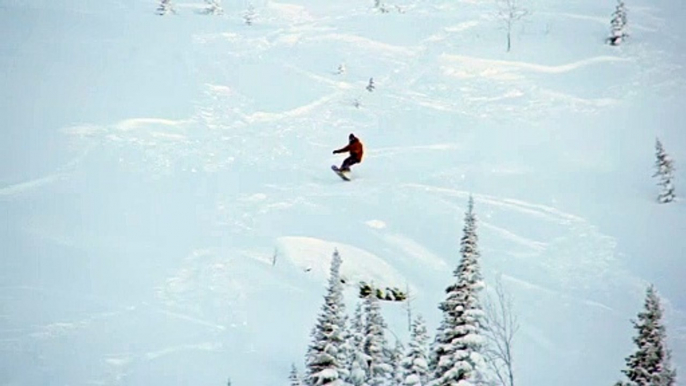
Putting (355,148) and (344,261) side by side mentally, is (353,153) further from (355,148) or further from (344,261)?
(344,261)

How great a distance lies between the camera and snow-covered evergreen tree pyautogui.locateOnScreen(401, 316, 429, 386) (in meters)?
10.3

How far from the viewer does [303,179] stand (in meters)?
20.1

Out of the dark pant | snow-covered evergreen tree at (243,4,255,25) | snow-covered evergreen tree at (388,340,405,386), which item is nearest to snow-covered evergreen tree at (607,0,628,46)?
the dark pant

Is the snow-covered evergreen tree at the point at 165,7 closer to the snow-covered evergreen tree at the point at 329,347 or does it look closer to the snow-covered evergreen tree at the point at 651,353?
the snow-covered evergreen tree at the point at 329,347

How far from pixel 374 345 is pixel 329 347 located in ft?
3.61

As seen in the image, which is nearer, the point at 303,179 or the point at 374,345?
the point at 374,345

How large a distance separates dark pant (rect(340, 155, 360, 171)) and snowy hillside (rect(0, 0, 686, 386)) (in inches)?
17.8

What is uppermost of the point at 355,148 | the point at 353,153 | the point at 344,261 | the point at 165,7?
the point at 165,7

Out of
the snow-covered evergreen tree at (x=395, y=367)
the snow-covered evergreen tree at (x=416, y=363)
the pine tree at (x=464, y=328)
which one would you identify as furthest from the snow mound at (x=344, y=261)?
the pine tree at (x=464, y=328)

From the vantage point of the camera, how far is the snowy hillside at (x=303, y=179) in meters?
13.4

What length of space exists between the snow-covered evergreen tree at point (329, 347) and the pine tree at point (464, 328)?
4.38ft

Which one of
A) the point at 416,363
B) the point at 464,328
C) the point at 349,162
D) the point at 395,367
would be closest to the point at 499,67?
the point at 349,162

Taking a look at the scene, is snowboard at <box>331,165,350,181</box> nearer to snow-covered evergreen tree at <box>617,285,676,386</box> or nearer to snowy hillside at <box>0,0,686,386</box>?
snowy hillside at <box>0,0,686,386</box>

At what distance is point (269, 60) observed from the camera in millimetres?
28781
